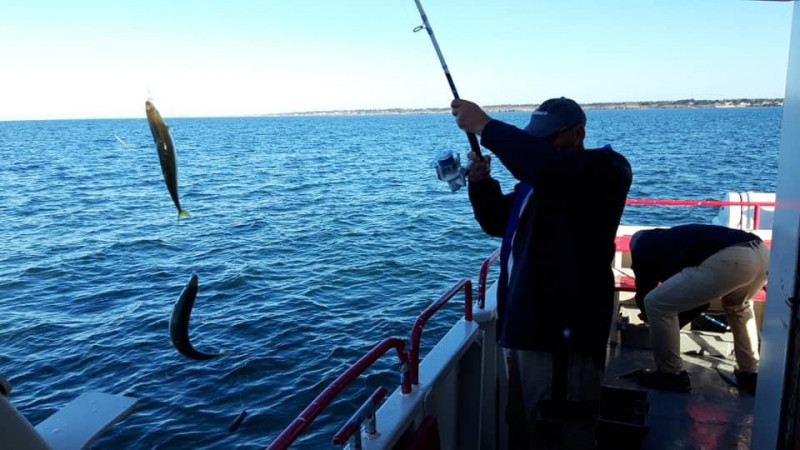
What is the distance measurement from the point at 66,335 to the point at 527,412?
10.1 m

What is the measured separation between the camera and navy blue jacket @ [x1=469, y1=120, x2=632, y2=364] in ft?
8.36

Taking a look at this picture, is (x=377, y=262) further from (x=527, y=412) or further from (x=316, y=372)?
(x=527, y=412)

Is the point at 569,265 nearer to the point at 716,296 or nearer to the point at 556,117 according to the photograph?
the point at 556,117

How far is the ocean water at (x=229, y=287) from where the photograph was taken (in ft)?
27.2

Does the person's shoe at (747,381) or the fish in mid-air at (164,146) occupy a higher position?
the fish in mid-air at (164,146)

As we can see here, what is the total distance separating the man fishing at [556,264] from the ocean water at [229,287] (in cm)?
171

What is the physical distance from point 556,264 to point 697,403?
→ 2.67 meters

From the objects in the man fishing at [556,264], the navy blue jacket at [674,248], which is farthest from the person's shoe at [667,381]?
the man fishing at [556,264]

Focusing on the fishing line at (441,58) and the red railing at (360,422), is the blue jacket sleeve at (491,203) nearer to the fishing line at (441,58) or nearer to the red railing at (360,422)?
the fishing line at (441,58)

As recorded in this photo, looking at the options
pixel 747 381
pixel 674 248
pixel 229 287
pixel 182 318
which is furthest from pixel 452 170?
pixel 229 287

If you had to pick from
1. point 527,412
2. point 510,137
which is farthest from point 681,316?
point 510,137

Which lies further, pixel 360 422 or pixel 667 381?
pixel 667 381

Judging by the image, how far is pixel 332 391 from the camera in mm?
2551

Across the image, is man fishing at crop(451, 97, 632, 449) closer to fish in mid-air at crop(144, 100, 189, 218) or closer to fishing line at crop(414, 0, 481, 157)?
fishing line at crop(414, 0, 481, 157)
